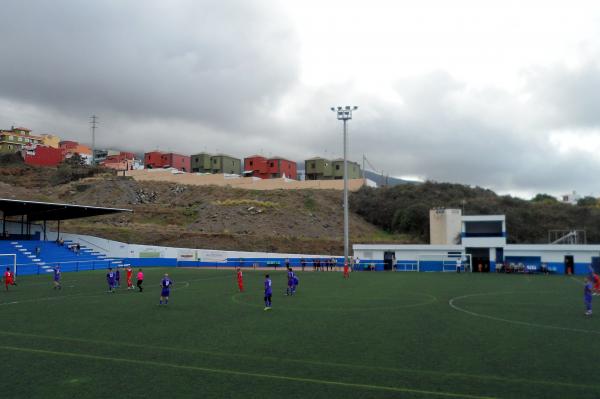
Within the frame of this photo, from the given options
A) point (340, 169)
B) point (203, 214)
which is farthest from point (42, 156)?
point (340, 169)

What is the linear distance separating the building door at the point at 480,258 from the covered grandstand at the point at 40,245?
37637mm

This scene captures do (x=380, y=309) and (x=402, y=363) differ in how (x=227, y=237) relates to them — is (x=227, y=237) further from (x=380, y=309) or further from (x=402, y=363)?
(x=402, y=363)

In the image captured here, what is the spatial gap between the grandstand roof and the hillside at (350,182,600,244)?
162 feet

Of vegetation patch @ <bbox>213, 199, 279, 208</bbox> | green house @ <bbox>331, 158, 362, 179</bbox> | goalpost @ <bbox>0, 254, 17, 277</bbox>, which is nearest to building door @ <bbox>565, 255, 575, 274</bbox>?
goalpost @ <bbox>0, 254, 17, 277</bbox>

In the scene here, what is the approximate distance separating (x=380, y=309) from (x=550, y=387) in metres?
11.1

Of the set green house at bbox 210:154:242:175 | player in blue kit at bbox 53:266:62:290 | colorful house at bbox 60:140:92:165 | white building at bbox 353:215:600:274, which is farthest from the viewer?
colorful house at bbox 60:140:92:165

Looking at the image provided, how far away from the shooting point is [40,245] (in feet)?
162

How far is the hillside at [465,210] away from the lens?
77.1 meters

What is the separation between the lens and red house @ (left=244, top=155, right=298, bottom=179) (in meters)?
120

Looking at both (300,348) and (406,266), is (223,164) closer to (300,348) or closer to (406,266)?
(406,266)

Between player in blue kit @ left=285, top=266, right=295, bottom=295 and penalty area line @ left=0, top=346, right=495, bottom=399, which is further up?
player in blue kit @ left=285, top=266, right=295, bottom=295

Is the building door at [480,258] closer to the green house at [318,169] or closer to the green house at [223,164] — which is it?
the green house at [318,169]

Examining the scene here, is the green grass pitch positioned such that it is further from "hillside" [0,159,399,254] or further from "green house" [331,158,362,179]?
"green house" [331,158,362,179]

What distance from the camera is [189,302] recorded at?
2311 cm
